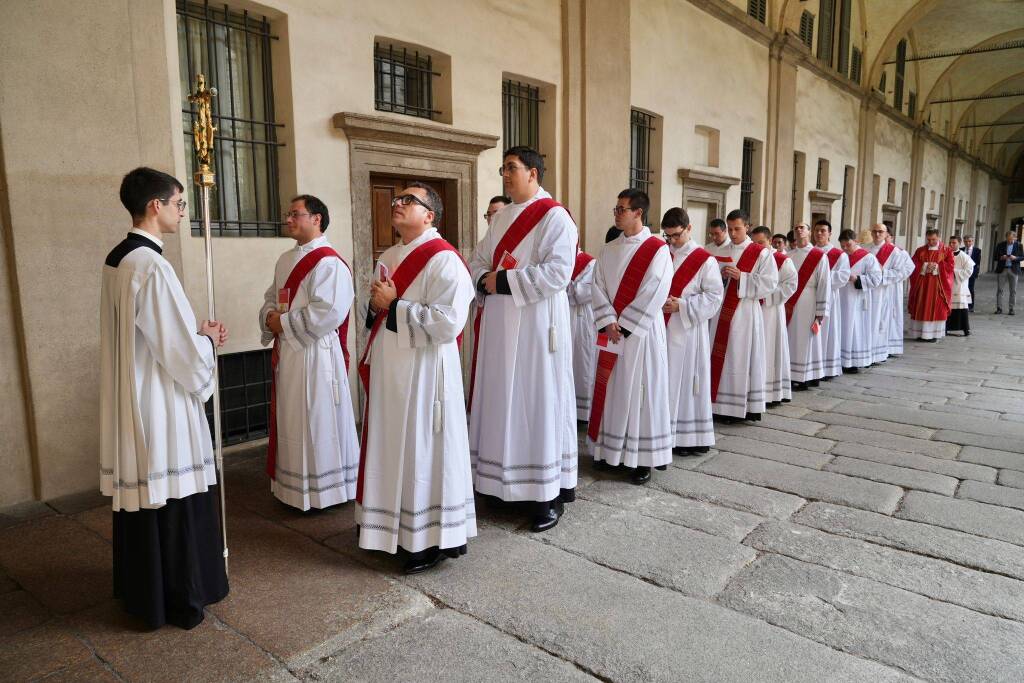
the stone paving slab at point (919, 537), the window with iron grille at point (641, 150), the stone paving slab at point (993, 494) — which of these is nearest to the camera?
the stone paving slab at point (919, 537)

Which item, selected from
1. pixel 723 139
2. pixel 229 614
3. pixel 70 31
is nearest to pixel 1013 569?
pixel 229 614

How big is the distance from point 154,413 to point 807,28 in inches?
595

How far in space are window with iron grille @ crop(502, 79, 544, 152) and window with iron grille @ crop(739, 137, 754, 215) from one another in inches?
232

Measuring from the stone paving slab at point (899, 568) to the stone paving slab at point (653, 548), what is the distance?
0.88ft

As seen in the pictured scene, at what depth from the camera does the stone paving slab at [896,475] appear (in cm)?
468

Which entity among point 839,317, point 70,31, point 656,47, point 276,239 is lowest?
point 839,317

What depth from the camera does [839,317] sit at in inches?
346

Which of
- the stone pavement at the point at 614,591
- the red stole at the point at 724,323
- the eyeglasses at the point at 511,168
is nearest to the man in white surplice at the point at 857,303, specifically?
the red stole at the point at 724,323

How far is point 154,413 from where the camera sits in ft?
9.06

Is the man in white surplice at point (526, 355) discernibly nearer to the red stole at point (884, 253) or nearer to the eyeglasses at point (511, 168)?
the eyeglasses at point (511, 168)

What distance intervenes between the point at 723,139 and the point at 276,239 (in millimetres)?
8314

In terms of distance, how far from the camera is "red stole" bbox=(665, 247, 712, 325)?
5.36m

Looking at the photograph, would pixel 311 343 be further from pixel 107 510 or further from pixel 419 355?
pixel 107 510

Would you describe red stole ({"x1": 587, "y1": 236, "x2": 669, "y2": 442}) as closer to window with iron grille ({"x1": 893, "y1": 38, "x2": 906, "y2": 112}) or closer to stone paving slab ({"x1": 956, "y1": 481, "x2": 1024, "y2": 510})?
stone paving slab ({"x1": 956, "y1": 481, "x2": 1024, "y2": 510})
